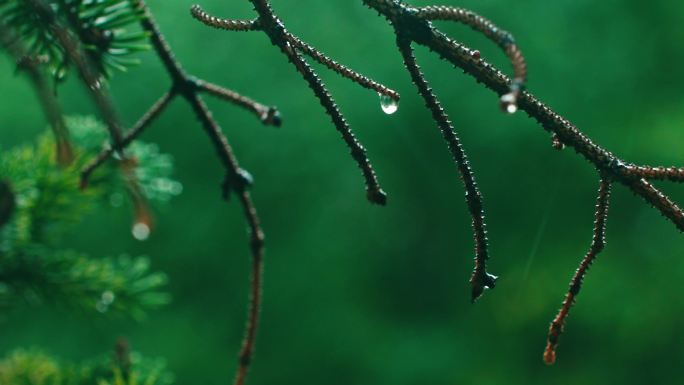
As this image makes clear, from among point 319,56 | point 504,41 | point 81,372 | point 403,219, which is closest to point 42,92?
point 319,56

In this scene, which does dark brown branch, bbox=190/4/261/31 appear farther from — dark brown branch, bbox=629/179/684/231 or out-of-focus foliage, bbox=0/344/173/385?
out-of-focus foliage, bbox=0/344/173/385

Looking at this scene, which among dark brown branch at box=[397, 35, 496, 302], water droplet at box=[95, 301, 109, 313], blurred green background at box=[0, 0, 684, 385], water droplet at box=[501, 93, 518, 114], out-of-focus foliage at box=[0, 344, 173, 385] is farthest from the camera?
blurred green background at box=[0, 0, 684, 385]

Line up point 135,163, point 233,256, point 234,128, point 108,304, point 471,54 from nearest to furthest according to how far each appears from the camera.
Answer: point 471,54 → point 135,163 → point 108,304 → point 234,128 → point 233,256

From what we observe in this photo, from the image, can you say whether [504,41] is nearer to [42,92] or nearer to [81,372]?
[42,92]

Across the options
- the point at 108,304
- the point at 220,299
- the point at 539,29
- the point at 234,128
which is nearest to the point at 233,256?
the point at 220,299

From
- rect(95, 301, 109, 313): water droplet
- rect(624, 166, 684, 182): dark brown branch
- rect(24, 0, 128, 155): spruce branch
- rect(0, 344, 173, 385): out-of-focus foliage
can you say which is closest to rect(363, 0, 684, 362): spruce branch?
rect(624, 166, 684, 182): dark brown branch

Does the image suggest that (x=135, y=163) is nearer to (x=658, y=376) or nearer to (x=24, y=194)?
(x=24, y=194)
